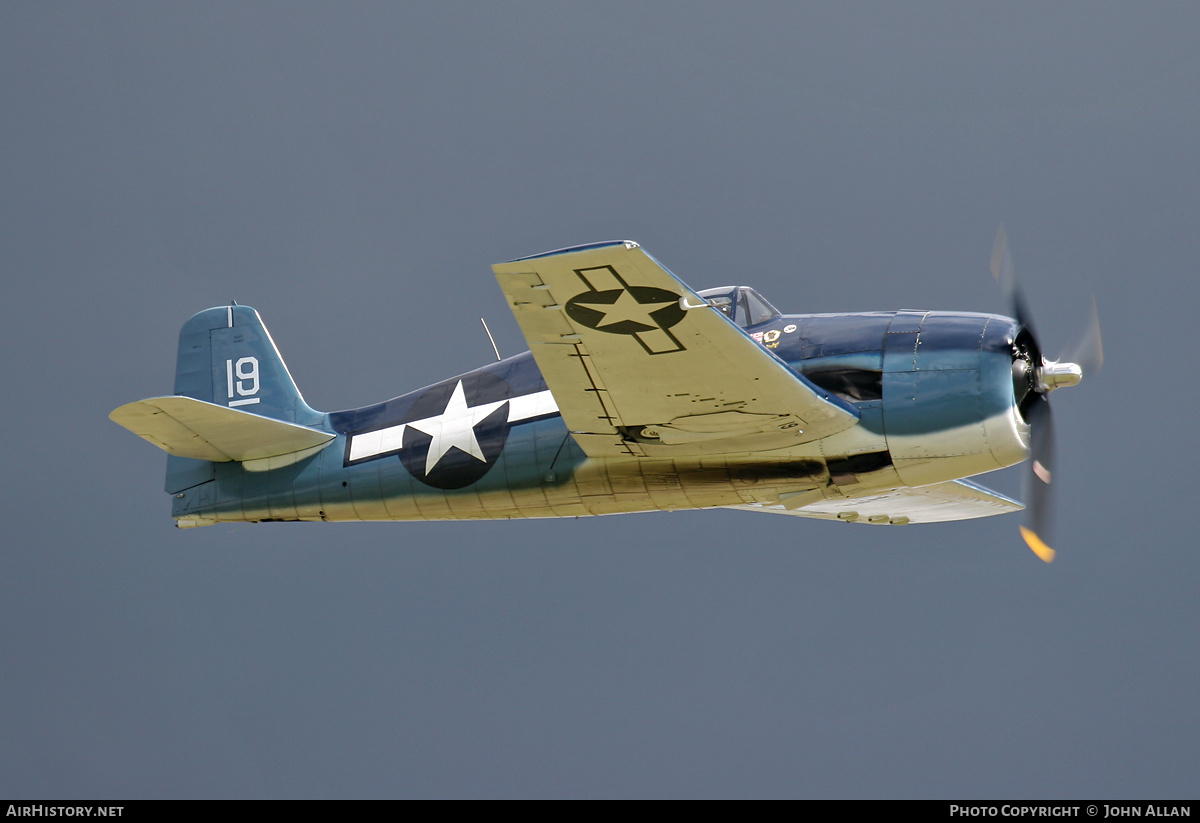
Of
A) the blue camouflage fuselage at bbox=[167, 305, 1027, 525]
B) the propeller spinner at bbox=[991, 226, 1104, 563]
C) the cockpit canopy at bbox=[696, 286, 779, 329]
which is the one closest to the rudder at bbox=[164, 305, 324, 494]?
the blue camouflage fuselage at bbox=[167, 305, 1027, 525]

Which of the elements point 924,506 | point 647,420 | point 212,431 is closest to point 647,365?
point 647,420

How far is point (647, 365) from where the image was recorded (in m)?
9.48

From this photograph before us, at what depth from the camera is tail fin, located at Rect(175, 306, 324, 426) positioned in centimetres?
1380

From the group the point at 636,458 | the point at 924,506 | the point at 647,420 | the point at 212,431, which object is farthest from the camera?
the point at 924,506

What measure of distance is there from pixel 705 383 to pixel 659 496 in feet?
6.00

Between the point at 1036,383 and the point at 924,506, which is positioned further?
the point at 924,506

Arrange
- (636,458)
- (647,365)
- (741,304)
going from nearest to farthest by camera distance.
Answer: (647,365), (741,304), (636,458)

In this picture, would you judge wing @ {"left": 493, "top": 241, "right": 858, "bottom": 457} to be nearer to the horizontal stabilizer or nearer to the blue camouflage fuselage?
the blue camouflage fuselage

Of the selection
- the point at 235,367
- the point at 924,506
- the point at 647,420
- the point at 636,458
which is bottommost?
the point at 924,506

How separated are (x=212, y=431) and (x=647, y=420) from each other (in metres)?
4.70

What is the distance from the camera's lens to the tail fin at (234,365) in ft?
45.3

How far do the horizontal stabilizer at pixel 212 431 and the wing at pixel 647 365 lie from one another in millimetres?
3489

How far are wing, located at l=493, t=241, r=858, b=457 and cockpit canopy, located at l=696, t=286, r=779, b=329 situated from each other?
1.11m

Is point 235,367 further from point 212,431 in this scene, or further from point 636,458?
point 636,458
